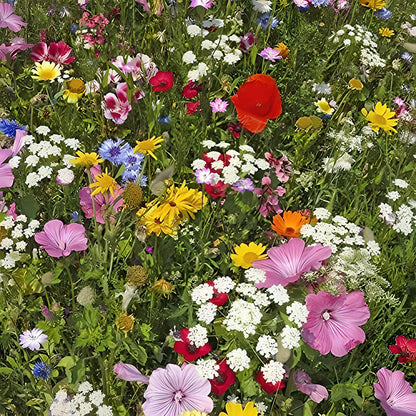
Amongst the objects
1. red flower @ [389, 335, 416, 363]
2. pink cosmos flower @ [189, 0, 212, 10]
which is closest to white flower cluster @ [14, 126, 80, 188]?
pink cosmos flower @ [189, 0, 212, 10]

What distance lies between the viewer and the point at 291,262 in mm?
1332

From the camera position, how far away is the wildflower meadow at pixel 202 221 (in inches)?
51.3

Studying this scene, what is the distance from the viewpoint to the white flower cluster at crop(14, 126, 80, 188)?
1619mm

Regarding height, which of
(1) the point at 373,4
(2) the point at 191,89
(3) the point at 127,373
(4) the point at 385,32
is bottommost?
(3) the point at 127,373

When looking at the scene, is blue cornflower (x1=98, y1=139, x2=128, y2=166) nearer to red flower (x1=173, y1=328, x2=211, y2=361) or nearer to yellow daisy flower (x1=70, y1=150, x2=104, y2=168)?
yellow daisy flower (x1=70, y1=150, x2=104, y2=168)

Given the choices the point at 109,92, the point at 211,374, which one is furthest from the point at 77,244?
the point at 109,92

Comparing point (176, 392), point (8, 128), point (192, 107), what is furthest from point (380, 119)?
point (8, 128)

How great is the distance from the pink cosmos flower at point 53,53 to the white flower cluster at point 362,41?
58.9 inches

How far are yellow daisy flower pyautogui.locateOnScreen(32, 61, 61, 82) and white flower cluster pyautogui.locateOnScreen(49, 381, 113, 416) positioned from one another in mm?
1408

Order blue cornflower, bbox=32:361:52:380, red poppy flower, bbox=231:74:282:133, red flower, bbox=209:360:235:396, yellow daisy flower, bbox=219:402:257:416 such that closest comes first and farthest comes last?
Answer: yellow daisy flower, bbox=219:402:257:416 < red flower, bbox=209:360:235:396 < blue cornflower, bbox=32:361:52:380 < red poppy flower, bbox=231:74:282:133

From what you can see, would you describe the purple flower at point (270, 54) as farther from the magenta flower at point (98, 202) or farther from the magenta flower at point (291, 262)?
the magenta flower at point (291, 262)

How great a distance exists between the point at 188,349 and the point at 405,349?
0.71m

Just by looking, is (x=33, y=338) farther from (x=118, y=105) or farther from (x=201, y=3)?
(x=201, y=3)

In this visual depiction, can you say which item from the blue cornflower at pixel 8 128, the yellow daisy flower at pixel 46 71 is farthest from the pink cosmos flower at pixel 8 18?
the blue cornflower at pixel 8 128
